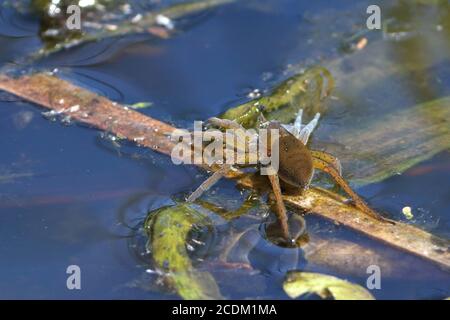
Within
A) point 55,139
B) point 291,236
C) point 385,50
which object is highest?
point 385,50

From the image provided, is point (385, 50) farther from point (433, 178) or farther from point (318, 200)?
point (318, 200)

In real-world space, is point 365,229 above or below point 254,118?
below

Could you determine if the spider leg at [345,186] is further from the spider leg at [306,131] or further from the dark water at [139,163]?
the spider leg at [306,131]

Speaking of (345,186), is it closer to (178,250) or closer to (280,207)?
(280,207)

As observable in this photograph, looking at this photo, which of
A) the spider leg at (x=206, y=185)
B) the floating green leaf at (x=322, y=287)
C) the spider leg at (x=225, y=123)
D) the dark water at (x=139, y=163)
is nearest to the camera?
the floating green leaf at (x=322, y=287)

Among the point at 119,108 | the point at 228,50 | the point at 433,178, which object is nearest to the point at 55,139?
the point at 119,108

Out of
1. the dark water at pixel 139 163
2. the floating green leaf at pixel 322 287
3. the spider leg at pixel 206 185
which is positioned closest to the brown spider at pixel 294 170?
the spider leg at pixel 206 185
